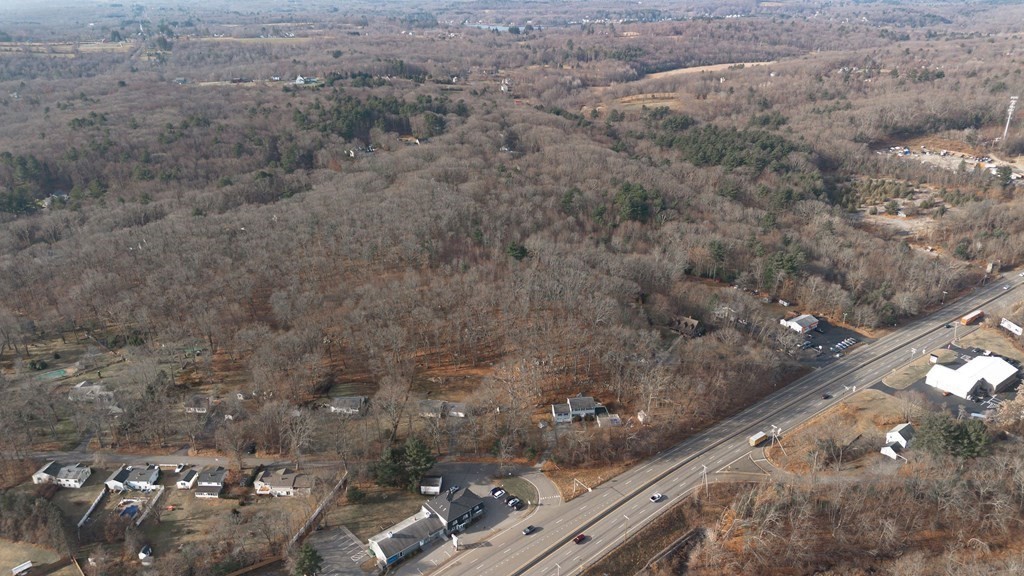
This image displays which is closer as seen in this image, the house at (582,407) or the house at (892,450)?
the house at (892,450)

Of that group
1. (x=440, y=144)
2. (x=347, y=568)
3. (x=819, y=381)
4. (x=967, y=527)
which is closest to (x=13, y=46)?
(x=440, y=144)

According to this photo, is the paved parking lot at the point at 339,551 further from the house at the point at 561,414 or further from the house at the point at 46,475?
the house at the point at 46,475

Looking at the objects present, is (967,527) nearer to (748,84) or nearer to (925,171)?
(925,171)

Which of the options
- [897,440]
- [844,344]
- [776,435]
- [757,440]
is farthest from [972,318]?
[757,440]

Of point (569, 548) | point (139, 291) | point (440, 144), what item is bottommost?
point (569, 548)

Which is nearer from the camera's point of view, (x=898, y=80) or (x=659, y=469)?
(x=659, y=469)

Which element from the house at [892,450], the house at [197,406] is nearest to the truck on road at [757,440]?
the house at [892,450]
